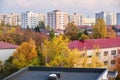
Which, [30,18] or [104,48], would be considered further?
[30,18]

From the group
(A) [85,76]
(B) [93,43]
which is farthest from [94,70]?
(B) [93,43]

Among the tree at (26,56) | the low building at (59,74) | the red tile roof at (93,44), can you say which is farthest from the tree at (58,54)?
the low building at (59,74)

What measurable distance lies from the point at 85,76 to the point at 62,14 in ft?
191

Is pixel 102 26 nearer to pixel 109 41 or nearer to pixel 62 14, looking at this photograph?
pixel 109 41

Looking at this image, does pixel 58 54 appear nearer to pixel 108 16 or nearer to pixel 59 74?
pixel 59 74

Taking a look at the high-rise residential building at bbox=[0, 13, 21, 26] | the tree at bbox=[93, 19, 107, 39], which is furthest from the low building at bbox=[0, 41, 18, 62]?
the high-rise residential building at bbox=[0, 13, 21, 26]

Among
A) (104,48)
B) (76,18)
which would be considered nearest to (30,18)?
(76,18)

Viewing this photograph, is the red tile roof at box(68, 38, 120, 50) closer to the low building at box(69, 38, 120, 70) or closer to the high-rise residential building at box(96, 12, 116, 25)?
the low building at box(69, 38, 120, 70)

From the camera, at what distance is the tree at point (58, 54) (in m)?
15.6

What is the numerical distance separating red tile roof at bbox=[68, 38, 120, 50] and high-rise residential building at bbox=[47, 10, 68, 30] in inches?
1726

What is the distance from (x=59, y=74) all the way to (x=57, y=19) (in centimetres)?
5844

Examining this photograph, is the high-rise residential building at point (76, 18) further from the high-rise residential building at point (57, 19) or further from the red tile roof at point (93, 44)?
the red tile roof at point (93, 44)

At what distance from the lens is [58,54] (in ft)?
55.5

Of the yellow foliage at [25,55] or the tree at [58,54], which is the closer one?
the tree at [58,54]
